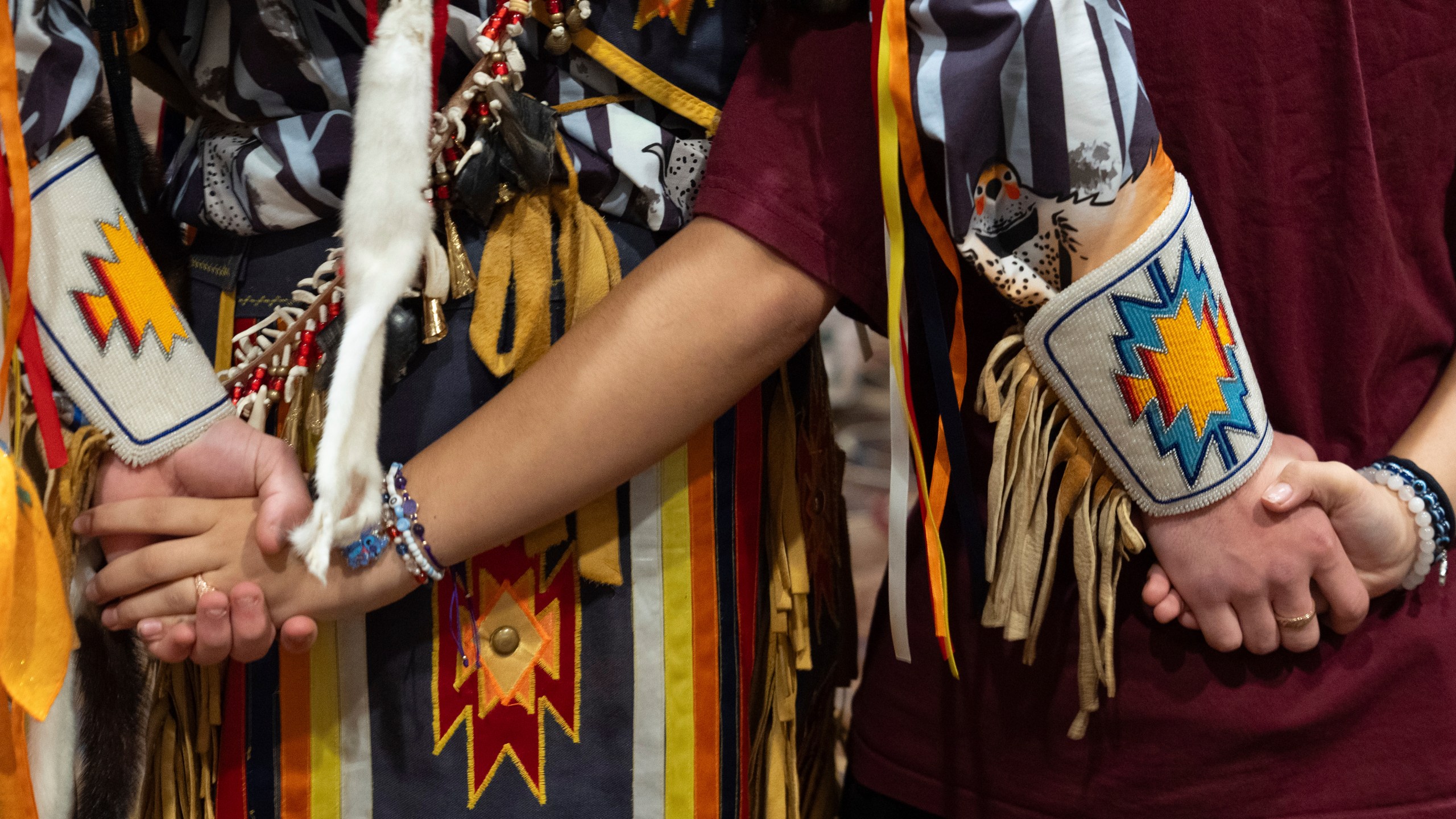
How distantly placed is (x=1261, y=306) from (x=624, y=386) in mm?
438

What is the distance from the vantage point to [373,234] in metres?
0.67

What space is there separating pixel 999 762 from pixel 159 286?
68cm

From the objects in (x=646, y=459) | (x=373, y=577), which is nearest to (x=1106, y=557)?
(x=646, y=459)

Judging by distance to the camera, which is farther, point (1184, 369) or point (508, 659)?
point (508, 659)

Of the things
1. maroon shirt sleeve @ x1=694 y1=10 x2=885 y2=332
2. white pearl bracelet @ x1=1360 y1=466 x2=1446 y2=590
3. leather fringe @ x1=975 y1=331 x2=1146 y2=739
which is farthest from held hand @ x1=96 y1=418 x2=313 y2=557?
white pearl bracelet @ x1=1360 y1=466 x2=1446 y2=590

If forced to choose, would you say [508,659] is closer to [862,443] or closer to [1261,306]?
[1261,306]

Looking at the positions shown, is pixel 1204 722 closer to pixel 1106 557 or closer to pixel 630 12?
pixel 1106 557

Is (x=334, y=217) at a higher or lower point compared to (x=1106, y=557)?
higher

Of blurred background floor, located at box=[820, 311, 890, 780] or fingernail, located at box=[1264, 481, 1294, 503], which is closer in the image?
fingernail, located at box=[1264, 481, 1294, 503]

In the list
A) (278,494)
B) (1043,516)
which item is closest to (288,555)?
(278,494)

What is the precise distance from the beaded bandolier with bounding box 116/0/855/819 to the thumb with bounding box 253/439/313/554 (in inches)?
1.5

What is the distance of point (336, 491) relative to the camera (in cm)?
66

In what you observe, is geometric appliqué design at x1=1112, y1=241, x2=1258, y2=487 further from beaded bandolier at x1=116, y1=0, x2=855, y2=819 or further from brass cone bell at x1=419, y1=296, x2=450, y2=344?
brass cone bell at x1=419, y1=296, x2=450, y2=344

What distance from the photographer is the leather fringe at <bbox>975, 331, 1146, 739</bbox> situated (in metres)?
0.72
